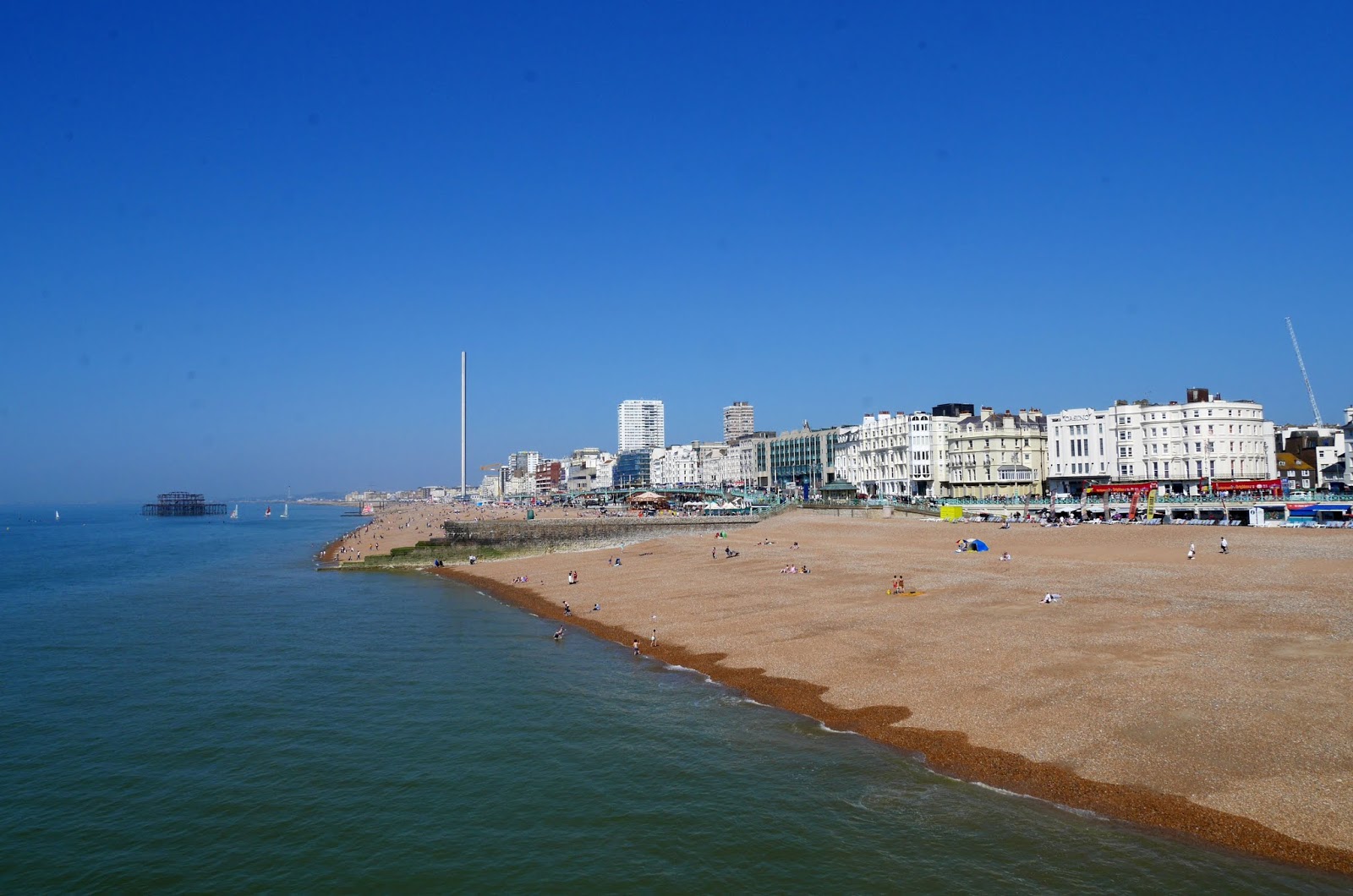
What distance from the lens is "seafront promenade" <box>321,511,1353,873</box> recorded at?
1631cm

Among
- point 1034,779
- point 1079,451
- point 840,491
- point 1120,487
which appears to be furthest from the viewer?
point 840,491

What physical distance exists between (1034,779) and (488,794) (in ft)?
38.7

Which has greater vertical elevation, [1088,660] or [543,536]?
[543,536]


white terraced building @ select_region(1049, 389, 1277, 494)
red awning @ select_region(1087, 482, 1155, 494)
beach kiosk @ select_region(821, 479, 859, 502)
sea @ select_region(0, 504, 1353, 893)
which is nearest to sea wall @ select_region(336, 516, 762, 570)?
beach kiosk @ select_region(821, 479, 859, 502)

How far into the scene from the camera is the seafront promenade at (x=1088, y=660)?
53.5ft

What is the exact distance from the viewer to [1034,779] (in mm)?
17625

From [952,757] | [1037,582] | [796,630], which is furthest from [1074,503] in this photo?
[952,757]

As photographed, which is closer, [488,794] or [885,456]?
[488,794]

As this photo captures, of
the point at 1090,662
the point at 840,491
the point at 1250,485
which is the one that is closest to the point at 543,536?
the point at 840,491

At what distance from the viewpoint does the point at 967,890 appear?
1395 centimetres

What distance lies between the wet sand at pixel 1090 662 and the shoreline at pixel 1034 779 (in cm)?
4

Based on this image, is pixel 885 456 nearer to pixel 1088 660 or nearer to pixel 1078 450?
pixel 1078 450

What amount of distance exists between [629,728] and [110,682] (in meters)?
20.2

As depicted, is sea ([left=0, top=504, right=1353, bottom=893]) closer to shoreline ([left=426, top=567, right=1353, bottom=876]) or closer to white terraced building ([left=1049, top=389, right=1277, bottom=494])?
shoreline ([left=426, top=567, right=1353, bottom=876])
